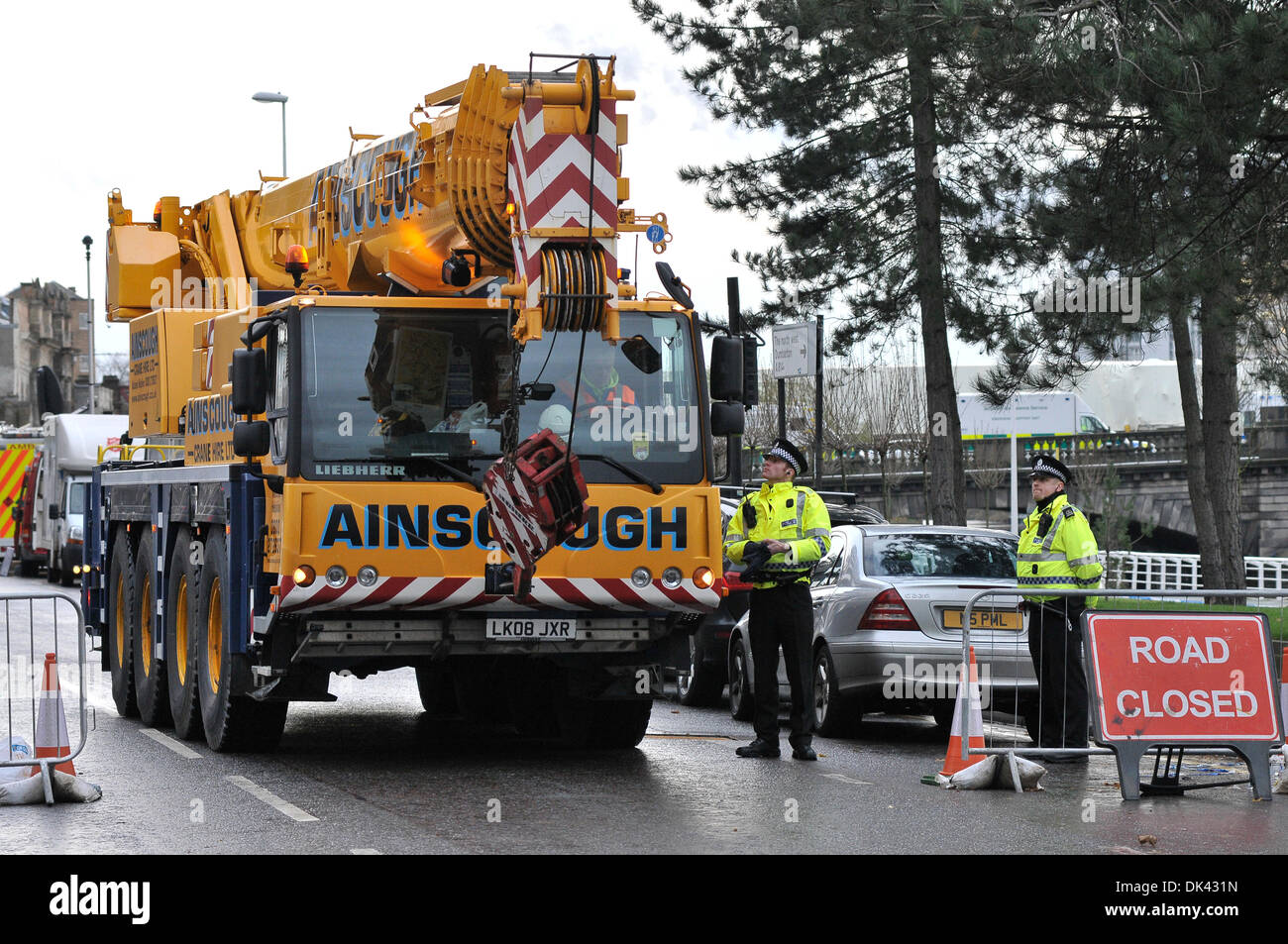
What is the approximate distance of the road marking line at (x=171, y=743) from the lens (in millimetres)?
12071

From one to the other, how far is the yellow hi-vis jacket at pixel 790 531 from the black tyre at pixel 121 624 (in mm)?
5045

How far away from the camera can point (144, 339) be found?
590 inches

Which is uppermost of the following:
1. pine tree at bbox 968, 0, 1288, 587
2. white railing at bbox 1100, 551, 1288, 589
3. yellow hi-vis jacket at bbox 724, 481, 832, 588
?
pine tree at bbox 968, 0, 1288, 587

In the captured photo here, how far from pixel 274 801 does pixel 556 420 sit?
270 centimetres

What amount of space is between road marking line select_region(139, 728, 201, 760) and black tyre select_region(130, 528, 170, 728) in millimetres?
185

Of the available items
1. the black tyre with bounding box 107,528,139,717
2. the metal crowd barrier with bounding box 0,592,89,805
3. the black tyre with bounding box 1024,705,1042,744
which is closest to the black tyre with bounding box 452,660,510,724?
the black tyre with bounding box 107,528,139,717

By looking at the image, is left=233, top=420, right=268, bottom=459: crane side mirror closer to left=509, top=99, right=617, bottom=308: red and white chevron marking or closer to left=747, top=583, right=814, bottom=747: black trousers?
left=509, top=99, right=617, bottom=308: red and white chevron marking

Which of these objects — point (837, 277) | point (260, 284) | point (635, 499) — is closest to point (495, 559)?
point (635, 499)

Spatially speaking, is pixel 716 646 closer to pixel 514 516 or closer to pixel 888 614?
pixel 888 614

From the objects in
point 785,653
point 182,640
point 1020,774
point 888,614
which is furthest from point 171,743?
point 1020,774

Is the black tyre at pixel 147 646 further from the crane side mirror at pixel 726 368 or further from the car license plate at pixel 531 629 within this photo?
the crane side mirror at pixel 726 368

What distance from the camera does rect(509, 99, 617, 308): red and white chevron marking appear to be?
10336 millimetres

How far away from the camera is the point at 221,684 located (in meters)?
12.0

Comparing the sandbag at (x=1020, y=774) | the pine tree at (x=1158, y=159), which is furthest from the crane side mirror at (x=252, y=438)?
the pine tree at (x=1158, y=159)
